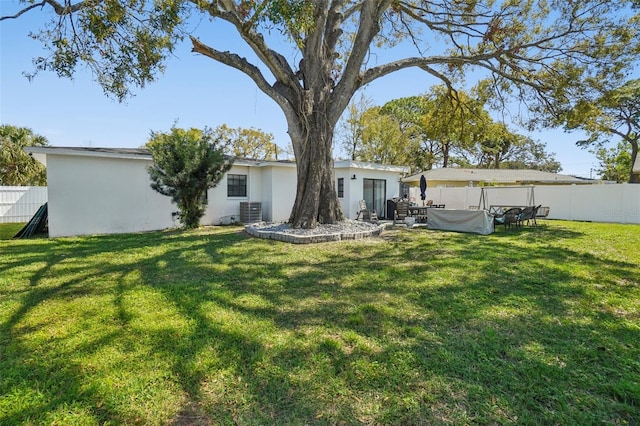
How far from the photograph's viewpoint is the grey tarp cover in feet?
32.9

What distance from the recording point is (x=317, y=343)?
9.49 ft

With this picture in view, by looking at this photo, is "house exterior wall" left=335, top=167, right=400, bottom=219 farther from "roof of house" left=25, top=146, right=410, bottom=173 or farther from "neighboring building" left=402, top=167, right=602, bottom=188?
"neighboring building" left=402, top=167, right=602, bottom=188

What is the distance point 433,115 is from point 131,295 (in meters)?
13.4

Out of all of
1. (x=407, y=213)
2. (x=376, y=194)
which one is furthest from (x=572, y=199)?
(x=376, y=194)

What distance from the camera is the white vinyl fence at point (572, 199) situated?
13.8 meters

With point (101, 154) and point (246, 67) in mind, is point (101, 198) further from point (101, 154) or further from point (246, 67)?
point (246, 67)

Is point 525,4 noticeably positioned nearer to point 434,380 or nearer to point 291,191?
point 291,191

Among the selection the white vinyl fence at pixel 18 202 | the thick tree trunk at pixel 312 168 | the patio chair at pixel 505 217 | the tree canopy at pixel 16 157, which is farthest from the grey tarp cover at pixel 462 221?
the tree canopy at pixel 16 157

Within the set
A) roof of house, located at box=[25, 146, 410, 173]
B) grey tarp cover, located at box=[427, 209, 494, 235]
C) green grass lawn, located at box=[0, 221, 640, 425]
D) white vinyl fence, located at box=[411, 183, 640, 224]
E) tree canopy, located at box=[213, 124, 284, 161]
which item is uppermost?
tree canopy, located at box=[213, 124, 284, 161]

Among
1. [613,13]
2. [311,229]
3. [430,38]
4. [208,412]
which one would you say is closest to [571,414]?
[208,412]

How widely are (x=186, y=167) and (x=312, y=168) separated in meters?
3.84

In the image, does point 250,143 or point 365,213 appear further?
point 250,143

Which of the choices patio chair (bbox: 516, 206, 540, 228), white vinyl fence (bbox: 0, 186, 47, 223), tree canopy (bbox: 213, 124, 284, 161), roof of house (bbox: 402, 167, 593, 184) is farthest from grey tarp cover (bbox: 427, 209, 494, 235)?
tree canopy (bbox: 213, 124, 284, 161)

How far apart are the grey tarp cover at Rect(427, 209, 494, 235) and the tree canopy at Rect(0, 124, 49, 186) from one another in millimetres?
23890
